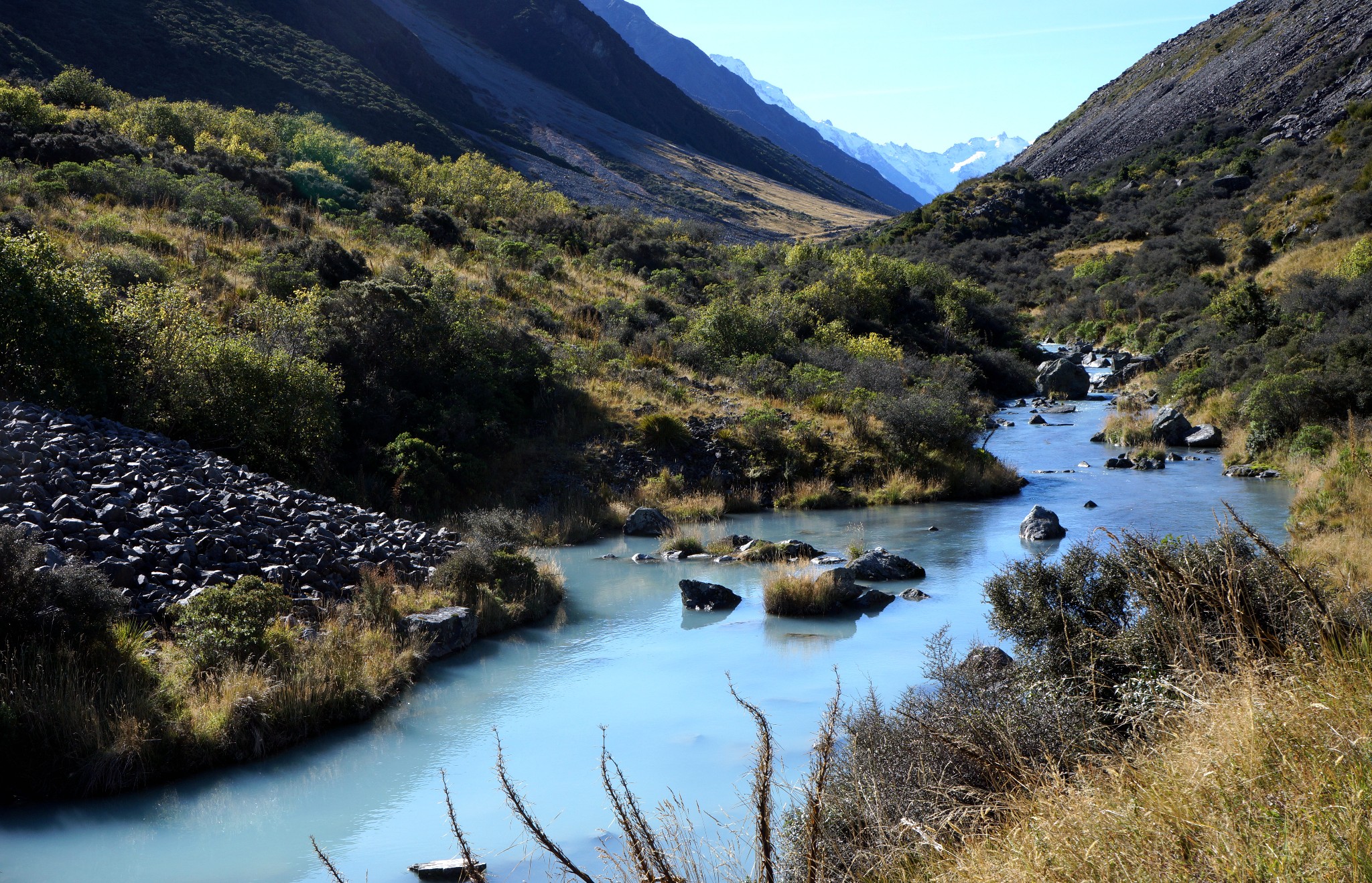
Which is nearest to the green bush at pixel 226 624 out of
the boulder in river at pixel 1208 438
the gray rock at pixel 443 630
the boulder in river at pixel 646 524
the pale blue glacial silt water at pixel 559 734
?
the pale blue glacial silt water at pixel 559 734

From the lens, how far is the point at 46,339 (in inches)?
564

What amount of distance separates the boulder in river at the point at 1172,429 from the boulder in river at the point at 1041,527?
35.4 ft

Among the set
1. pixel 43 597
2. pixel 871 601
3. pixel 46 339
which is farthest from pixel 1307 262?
pixel 43 597

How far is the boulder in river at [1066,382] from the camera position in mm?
36500

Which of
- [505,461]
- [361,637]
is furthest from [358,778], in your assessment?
[505,461]

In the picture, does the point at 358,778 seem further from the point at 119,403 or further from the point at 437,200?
the point at 437,200

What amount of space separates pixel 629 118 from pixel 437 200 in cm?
11936

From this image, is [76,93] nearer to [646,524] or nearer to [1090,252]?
[646,524]

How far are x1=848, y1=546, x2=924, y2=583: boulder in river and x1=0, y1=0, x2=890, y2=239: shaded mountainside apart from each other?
55.4m

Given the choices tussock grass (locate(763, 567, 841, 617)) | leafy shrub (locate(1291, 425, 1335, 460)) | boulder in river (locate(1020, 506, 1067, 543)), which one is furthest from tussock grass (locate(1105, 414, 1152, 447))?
tussock grass (locate(763, 567, 841, 617))

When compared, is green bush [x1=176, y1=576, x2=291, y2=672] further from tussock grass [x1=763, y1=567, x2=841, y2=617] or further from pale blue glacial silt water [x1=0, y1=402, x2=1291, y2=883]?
tussock grass [x1=763, y1=567, x2=841, y2=617]

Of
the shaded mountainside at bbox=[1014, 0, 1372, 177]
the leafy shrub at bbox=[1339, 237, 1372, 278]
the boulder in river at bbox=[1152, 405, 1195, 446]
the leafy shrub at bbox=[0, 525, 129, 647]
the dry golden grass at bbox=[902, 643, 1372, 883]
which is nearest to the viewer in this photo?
the dry golden grass at bbox=[902, 643, 1372, 883]

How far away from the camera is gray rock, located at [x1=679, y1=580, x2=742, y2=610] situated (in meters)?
14.3

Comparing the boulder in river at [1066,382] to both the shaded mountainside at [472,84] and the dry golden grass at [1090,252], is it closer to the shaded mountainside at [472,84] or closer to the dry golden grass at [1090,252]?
the dry golden grass at [1090,252]
